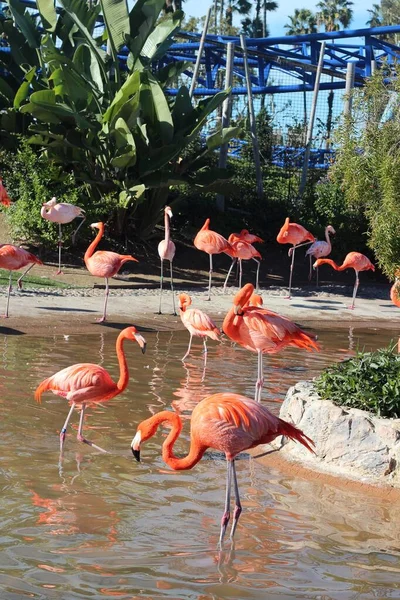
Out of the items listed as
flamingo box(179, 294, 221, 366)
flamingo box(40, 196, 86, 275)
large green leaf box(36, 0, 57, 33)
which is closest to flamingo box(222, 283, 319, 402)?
flamingo box(179, 294, 221, 366)

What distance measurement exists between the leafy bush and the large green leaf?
12201mm

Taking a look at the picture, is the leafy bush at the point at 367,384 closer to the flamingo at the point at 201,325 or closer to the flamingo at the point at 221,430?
the flamingo at the point at 221,430

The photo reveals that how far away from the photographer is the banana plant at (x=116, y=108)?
1502 centimetres

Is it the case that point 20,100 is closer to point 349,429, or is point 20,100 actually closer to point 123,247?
point 123,247

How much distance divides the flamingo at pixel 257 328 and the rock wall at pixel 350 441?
96cm

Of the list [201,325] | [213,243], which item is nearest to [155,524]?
[201,325]

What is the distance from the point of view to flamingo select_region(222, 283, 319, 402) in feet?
23.3

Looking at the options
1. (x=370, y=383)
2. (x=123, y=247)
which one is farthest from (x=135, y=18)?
(x=370, y=383)

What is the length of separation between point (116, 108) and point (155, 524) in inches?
432

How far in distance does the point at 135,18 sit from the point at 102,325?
7.12 m

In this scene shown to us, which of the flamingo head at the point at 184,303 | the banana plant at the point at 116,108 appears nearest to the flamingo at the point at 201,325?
the flamingo head at the point at 184,303

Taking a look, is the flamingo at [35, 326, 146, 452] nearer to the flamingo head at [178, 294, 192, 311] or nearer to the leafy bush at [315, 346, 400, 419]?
the leafy bush at [315, 346, 400, 419]

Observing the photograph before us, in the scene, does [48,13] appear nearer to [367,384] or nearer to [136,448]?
[367,384]

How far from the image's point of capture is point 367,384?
6066 mm
